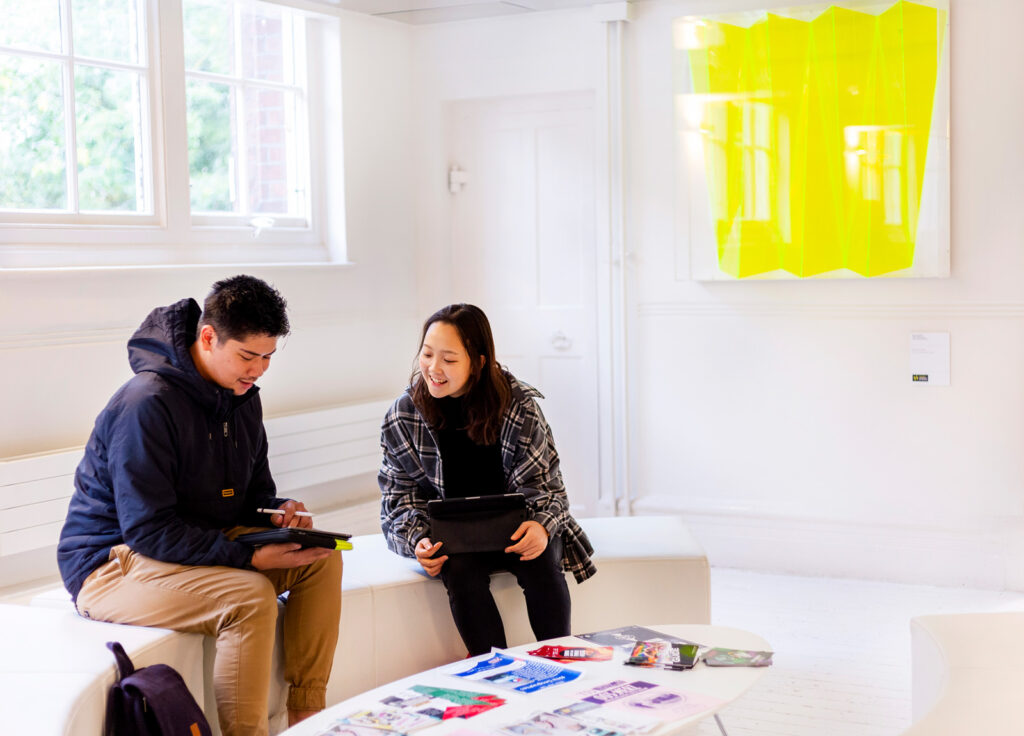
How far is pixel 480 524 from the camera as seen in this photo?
120 inches

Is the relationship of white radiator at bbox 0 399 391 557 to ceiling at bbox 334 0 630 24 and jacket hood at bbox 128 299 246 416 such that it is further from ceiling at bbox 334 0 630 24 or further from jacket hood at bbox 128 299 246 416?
ceiling at bbox 334 0 630 24

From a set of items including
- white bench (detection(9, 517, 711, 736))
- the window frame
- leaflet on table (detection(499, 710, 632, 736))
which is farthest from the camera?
the window frame

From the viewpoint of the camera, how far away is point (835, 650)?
377 cm

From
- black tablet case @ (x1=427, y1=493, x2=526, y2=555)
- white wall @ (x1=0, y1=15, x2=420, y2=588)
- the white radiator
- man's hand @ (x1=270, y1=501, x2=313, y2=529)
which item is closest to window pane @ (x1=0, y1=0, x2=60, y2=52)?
white wall @ (x1=0, y1=15, x2=420, y2=588)

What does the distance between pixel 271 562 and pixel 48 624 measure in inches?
22.4

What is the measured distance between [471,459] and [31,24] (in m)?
2.22

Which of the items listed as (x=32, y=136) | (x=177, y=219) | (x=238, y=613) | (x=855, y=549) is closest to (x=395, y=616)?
(x=238, y=613)

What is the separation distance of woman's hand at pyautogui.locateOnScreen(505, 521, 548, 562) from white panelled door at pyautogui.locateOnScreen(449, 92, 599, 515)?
6.94ft

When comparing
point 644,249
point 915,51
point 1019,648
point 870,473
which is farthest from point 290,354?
point 1019,648

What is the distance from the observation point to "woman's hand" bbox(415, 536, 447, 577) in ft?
10.1

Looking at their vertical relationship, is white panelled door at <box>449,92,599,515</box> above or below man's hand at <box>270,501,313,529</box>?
above

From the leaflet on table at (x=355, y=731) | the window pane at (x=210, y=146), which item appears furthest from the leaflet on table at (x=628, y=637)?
the window pane at (x=210, y=146)

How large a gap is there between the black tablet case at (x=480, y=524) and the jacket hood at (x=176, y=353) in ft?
2.13

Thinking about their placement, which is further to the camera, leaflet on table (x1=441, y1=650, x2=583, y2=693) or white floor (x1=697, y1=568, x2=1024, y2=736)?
white floor (x1=697, y1=568, x2=1024, y2=736)
